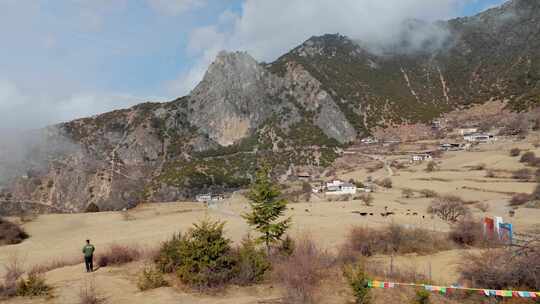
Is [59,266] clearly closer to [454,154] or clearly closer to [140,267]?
[140,267]

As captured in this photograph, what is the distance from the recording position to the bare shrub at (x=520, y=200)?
3903 cm

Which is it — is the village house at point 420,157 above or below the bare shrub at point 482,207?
above

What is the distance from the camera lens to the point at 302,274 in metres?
13.2

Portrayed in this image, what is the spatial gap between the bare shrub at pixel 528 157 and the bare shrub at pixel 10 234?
201ft

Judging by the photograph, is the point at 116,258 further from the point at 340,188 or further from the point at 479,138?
the point at 479,138

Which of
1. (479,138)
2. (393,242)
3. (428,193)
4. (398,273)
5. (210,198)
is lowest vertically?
(398,273)

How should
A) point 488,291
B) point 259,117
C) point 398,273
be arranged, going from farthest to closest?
point 259,117 < point 398,273 < point 488,291

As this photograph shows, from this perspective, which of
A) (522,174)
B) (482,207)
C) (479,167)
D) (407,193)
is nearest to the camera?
(482,207)

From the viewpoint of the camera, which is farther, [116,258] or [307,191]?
[307,191]

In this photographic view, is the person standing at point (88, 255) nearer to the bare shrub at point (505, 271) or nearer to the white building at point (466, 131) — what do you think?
the bare shrub at point (505, 271)

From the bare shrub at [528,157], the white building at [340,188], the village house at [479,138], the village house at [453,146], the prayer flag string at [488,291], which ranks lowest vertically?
the prayer flag string at [488,291]

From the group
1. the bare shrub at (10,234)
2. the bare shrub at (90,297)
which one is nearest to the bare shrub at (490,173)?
the bare shrub at (10,234)

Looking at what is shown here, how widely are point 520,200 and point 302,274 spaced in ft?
114

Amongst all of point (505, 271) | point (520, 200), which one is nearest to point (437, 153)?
point (520, 200)
